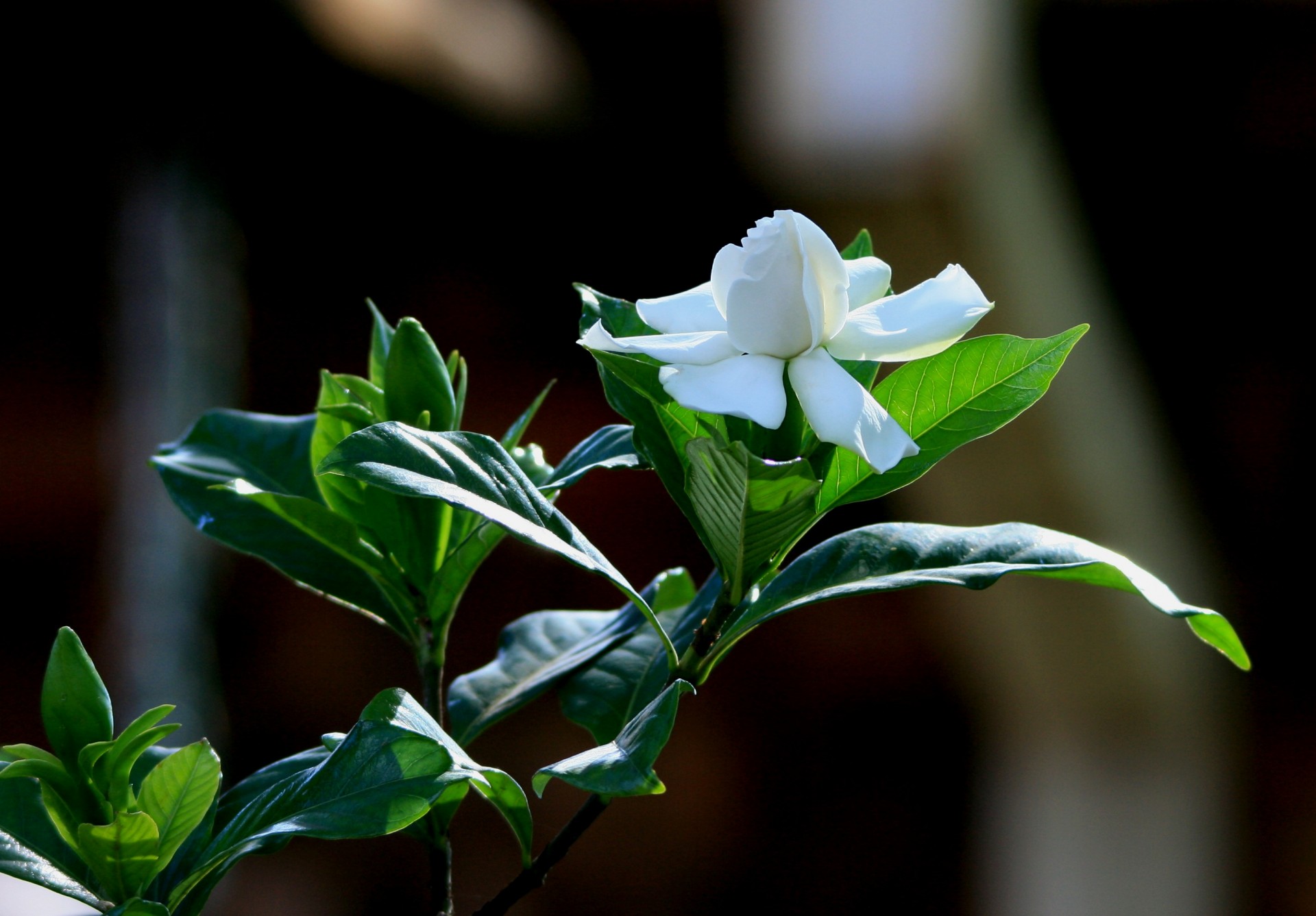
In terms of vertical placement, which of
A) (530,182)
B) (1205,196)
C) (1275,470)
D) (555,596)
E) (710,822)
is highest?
(530,182)

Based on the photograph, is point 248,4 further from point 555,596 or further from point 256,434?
point 256,434

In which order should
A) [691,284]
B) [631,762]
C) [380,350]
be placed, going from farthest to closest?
[691,284], [380,350], [631,762]

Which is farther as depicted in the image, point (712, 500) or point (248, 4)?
point (248, 4)

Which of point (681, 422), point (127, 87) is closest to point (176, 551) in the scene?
point (127, 87)

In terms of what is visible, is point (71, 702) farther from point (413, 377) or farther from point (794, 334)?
point (794, 334)

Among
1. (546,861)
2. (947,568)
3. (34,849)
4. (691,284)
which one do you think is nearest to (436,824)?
(546,861)

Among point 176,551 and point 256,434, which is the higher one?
point 256,434

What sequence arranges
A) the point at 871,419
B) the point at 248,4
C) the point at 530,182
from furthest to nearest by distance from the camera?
the point at 530,182, the point at 248,4, the point at 871,419

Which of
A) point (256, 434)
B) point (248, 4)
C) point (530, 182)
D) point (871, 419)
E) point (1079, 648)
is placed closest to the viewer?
point (871, 419)
